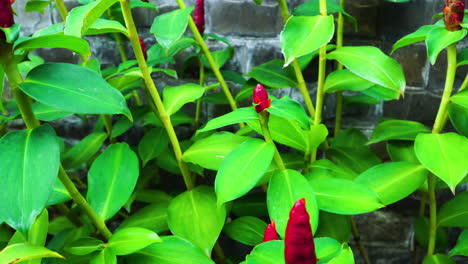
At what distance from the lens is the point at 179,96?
3.11 feet

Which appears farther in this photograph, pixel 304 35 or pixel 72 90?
pixel 304 35

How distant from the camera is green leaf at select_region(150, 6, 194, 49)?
0.90 metres

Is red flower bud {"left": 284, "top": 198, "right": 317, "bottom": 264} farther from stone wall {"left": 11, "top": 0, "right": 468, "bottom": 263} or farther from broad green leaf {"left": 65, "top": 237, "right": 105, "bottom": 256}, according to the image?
stone wall {"left": 11, "top": 0, "right": 468, "bottom": 263}

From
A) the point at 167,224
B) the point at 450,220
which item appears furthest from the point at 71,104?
the point at 450,220

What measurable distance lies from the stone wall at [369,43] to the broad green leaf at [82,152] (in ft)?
1.13

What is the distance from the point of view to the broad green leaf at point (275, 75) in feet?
3.63

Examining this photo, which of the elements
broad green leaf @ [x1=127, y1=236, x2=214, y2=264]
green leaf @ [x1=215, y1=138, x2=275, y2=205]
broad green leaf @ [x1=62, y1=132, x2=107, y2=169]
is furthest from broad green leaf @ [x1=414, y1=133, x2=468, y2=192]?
broad green leaf @ [x1=62, y1=132, x2=107, y2=169]

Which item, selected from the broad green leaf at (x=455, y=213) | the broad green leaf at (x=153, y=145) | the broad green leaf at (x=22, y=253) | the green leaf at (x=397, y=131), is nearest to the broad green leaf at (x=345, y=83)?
the green leaf at (x=397, y=131)

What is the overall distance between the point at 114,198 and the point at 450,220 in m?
0.69

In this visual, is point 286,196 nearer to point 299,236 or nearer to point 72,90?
point 299,236

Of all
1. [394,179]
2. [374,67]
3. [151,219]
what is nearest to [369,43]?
[374,67]

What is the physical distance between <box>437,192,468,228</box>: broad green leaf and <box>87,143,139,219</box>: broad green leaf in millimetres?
647

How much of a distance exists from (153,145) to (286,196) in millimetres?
481

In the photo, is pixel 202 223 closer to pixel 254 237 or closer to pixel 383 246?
pixel 254 237
